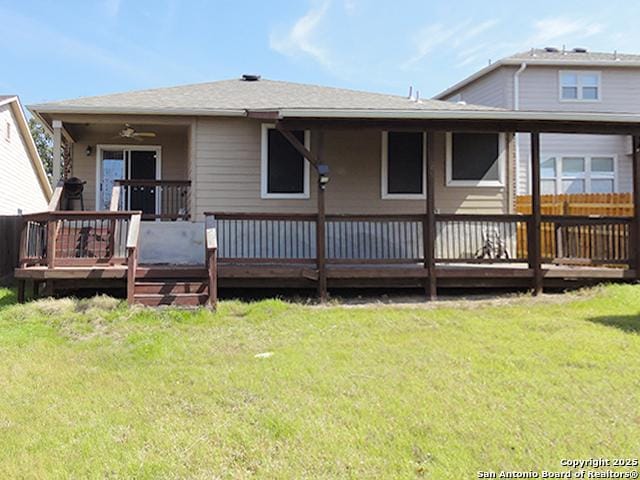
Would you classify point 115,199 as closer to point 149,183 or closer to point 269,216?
point 149,183

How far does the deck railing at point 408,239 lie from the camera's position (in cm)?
808

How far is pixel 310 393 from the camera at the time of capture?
3713 millimetres

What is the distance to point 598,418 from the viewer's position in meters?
3.17

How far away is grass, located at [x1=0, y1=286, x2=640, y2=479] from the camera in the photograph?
→ 8.93 feet

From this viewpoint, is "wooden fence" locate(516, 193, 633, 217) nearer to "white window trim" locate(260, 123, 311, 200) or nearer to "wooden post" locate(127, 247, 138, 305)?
"white window trim" locate(260, 123, 311, 200)

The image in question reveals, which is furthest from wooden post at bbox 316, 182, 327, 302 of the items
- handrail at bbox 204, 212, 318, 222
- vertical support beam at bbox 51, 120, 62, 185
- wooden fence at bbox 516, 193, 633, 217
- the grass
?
wooden fence at bbox 516, 193, 633, 217

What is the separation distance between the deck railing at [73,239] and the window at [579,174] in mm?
13530

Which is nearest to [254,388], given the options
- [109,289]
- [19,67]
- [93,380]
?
[93,380]

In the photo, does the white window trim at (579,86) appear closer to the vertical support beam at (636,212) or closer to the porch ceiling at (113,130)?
the vertical support beam at (636,212)

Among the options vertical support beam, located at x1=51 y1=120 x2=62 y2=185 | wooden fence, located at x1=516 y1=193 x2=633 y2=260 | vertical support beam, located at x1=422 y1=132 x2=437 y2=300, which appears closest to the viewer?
vertical support beam, located at x1=422 y1=132 x2=437 y2=300

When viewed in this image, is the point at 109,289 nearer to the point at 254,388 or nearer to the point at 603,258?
the point at 254,388

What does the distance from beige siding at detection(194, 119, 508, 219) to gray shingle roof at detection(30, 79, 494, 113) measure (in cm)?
55

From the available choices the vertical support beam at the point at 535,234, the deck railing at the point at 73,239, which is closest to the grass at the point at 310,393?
the deck railing at the point at 73,239

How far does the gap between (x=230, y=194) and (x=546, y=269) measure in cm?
573
